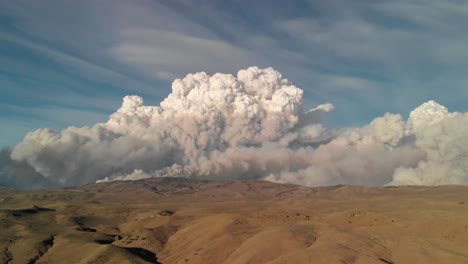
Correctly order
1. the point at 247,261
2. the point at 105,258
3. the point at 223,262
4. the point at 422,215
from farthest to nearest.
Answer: the point at 422,215, the point at 105,258, the point at 223,262, the point at 247,261

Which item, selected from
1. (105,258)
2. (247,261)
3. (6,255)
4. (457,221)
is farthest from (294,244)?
(6,255)

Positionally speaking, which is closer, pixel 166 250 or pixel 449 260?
pixel 449 260

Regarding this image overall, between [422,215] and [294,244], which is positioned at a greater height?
[422,215]

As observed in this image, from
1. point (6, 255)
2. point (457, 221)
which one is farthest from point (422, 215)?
point (6, 255)

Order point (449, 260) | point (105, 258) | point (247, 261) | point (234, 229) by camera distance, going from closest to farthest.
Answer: point (449, 260)
point (247, 261)
point (105, 258)
point (234, 229)

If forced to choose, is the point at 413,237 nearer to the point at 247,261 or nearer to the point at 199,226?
the point at 247,261

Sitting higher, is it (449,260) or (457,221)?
(457,221)

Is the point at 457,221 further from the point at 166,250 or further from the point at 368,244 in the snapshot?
the point at 166,250

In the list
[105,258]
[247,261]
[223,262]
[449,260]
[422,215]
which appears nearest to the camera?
[449,260]

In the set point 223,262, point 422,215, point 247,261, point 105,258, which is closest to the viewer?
point 247,261
